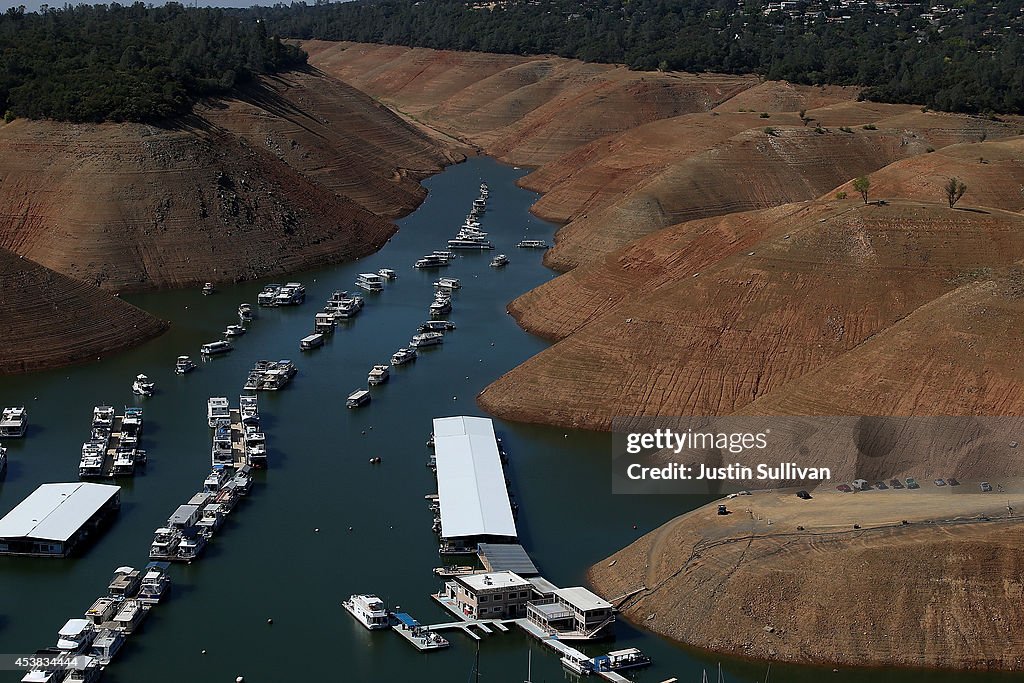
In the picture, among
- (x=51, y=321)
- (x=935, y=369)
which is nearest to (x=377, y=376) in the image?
(x=51, y=321)

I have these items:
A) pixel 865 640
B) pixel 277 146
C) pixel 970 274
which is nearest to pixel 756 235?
pixel 970 274

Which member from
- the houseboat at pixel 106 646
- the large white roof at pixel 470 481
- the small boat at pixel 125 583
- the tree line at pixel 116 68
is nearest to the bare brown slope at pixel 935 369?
the large white roof at pixel 470 481

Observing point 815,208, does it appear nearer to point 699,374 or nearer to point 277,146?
point 699,374

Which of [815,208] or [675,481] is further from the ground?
[815,208]

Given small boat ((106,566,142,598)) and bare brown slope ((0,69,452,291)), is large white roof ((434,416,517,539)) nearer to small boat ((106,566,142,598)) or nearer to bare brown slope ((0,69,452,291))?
small boat ((106,566,142,598))

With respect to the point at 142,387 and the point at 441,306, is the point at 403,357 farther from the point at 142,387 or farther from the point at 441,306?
the point at 142,387

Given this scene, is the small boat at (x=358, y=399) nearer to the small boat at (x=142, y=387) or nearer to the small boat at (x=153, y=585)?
the small boat at (x=142, y=387)
